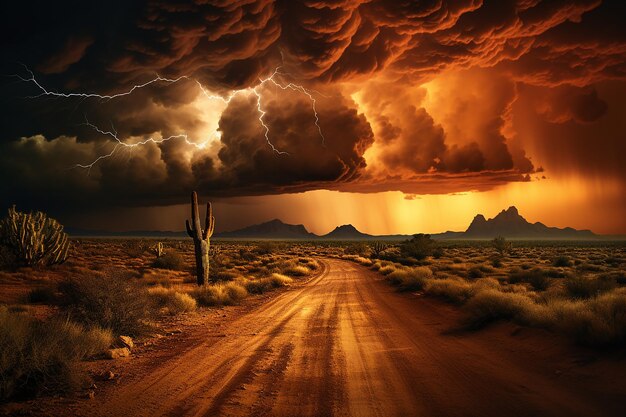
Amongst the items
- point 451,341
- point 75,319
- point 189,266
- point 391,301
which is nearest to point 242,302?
point 391,301

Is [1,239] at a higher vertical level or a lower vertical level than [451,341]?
higher

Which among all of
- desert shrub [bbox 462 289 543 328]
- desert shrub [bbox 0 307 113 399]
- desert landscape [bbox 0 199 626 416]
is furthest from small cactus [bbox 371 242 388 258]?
desert shrub [bbox 0 307 113 399]

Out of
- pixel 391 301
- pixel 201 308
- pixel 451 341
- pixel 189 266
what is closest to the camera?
pixel 451 341

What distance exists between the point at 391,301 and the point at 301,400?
40.3 ft

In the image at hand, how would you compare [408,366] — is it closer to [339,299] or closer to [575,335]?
[575,335]

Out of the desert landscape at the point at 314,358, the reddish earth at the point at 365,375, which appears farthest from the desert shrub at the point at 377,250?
the reddish earth at the point at 365,375

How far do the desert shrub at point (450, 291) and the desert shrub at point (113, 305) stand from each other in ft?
35.4

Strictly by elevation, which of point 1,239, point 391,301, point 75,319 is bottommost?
point 391,301

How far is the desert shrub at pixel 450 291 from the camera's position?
15812 mm

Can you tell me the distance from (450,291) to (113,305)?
475 inches

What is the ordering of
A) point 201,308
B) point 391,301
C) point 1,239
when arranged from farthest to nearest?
point 1,239, point 391,301, point 201,308

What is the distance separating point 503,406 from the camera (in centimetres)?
585

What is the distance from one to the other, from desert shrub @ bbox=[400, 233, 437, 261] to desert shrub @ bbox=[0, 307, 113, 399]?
44042 mm

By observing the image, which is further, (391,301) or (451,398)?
(391,301)
